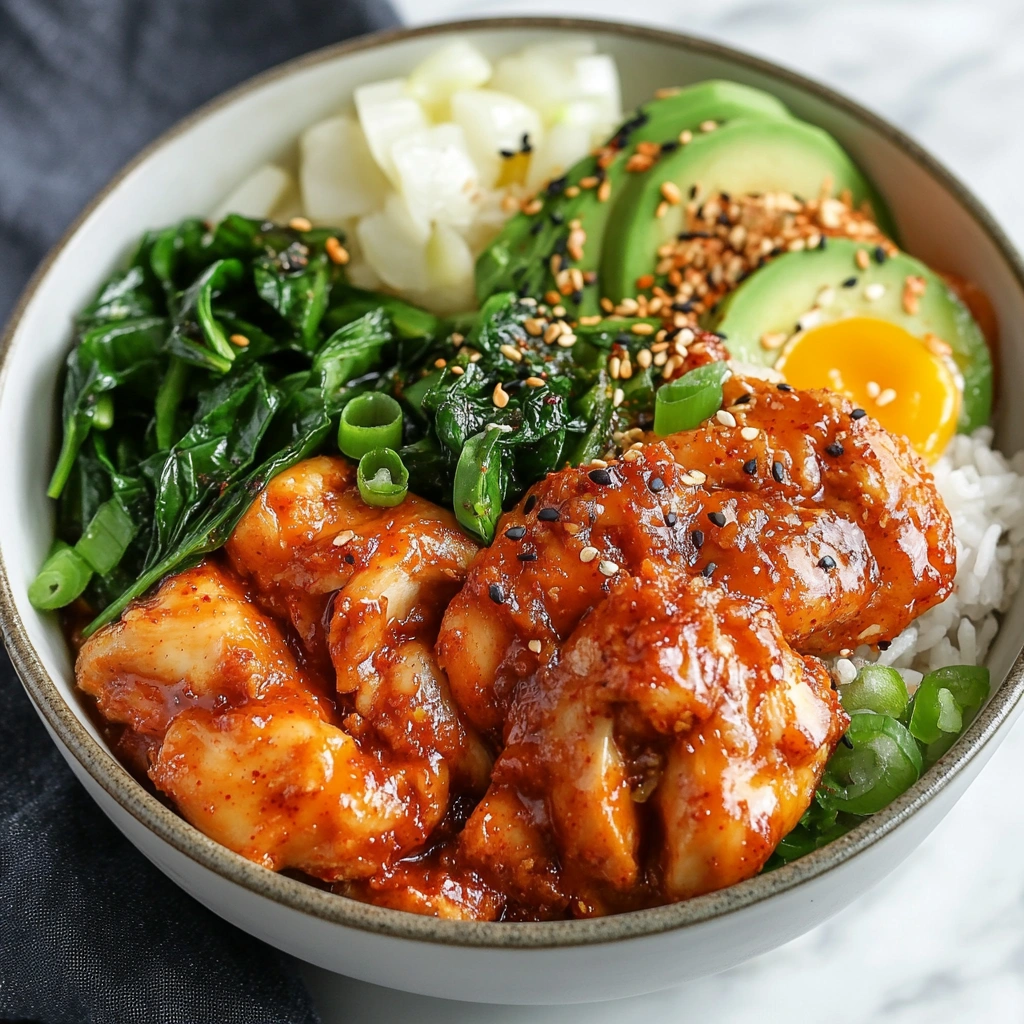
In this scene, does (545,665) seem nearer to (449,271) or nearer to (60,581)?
(60,581)

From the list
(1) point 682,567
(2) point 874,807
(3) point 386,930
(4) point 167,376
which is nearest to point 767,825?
(2) point 874,807

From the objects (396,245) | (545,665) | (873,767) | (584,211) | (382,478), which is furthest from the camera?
(396,245)

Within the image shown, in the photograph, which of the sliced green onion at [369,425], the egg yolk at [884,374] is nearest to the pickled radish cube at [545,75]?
the egg yolk at [884,374]

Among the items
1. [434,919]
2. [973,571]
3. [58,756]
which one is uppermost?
[973,571]

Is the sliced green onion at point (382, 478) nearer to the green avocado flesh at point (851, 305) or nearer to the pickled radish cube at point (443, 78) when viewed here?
the green avocado flesh at point (851, 305)

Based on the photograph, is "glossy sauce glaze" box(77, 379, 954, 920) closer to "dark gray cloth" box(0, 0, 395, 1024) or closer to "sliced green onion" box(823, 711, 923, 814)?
"sliced green onion" box(823, 711, 923, 814)

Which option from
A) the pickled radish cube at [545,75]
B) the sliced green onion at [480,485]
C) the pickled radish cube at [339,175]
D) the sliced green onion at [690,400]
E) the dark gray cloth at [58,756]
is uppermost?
A: the pickled radish cube at [545,75]

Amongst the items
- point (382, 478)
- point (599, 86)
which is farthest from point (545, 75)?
point (382, 478)
